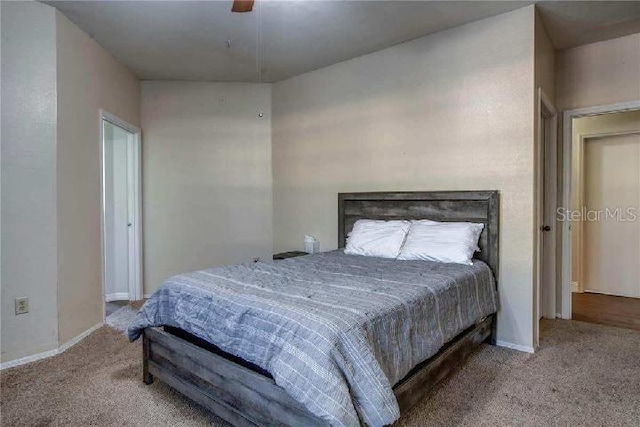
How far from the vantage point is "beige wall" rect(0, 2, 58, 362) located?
2562 millimetres

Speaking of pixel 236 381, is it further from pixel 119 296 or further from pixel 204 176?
pixel 119 296

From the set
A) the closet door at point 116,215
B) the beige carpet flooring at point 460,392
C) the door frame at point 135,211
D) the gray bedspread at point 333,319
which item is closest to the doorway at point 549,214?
the beige carpet flooring at point 460,392

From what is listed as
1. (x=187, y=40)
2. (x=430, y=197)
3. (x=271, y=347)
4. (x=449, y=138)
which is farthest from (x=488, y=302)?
(x=187, y=40)

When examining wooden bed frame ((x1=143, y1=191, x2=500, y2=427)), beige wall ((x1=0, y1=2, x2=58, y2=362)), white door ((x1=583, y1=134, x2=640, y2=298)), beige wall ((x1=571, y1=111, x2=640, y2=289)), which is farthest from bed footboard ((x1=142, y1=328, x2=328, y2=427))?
white door ((x1=583, y1=134, x2=640, y2=298))

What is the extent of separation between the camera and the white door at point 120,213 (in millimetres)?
4250

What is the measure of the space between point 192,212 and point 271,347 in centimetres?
327

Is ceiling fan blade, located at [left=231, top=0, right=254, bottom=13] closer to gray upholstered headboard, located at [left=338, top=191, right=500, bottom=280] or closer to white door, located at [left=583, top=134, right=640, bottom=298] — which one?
gray upholstered headboard, located at [left=338, top=191, right=500, bottom=280]

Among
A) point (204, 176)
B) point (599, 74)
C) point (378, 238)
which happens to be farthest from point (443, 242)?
point (204, 176)

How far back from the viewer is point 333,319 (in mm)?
1494

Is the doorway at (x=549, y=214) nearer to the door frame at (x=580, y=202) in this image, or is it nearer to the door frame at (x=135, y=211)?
the door frame at (x=580, y=202)

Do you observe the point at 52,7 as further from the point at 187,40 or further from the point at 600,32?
the point at 600,32

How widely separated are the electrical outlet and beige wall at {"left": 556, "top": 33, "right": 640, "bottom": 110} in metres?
4.71

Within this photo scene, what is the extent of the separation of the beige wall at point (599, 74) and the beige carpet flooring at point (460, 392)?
6.92ft

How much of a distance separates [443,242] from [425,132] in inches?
40.6
